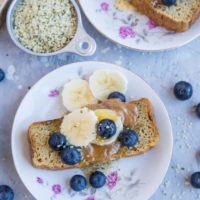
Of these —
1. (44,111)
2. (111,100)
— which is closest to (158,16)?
(111,100)

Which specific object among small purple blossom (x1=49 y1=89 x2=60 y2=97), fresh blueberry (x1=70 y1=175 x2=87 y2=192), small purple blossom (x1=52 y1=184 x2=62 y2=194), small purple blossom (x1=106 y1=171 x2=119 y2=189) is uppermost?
small purple blossom (x1=49 y1=89 x2=60 y2=97)

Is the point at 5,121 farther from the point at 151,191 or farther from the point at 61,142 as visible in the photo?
the point at 151,191

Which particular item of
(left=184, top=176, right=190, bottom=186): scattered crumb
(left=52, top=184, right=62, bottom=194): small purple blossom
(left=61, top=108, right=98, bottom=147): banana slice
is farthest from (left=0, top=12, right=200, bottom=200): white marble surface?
(left=61, top=108, right=98, bottom=147): banana slice

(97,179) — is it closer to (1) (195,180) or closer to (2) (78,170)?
(2) (78,170)

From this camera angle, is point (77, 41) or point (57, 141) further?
point (77, 41)

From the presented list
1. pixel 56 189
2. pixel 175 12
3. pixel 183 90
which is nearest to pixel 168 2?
pixel 175 12

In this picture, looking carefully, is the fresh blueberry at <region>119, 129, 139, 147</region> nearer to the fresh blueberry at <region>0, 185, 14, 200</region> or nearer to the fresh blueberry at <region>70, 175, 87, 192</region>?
the fresh blueberry at <region>70, 175, 87, 192</region>
